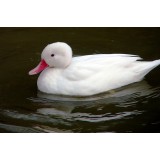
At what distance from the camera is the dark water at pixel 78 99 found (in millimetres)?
5637

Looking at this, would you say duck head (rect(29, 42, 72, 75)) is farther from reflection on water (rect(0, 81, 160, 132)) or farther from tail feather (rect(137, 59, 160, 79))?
tail feather (rect(137, 59, 160, 79))

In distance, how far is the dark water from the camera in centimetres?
564

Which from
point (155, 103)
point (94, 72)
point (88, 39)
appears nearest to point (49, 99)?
point (94, 72)

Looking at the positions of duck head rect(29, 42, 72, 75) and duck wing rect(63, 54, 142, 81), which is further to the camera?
duck head rect(29, 42, 72, 75)

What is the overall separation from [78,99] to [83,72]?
36cm

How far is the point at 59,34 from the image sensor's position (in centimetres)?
872

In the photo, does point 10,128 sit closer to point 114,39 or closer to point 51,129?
point 51,129

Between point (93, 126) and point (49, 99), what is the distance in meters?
0.98

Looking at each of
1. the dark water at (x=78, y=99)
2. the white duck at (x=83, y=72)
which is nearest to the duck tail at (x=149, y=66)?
the white duck at (x=83, y=72)

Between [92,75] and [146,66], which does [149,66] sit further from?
[92,75]

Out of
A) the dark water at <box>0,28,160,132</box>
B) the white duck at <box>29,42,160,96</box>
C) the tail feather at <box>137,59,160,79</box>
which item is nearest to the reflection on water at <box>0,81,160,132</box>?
the dark water at <box>0,28,160,132</box>

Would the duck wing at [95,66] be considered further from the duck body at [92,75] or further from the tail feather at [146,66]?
the tail feather at [146,66]

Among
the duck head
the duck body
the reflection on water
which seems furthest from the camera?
the duck head

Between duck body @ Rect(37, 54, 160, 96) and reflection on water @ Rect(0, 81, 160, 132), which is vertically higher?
duck body @ Rect(37, 54, 160, 96)
